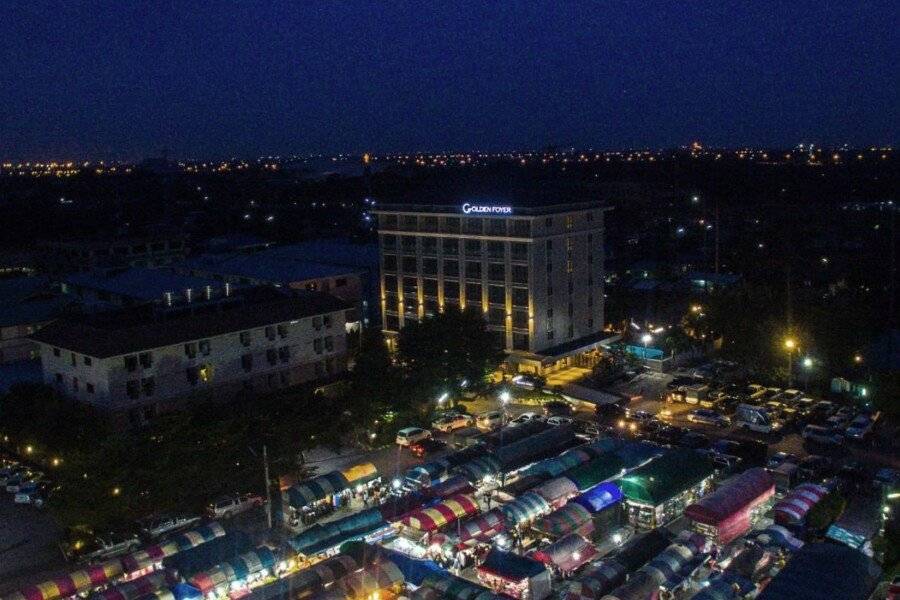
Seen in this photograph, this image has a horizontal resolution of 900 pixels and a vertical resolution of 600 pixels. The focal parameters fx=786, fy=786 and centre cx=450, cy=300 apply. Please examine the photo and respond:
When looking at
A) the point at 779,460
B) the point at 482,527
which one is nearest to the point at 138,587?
the point at 482,527

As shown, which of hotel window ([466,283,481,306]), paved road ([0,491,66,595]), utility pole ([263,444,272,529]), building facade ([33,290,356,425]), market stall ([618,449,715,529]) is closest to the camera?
paved road ([0,491,66,595])

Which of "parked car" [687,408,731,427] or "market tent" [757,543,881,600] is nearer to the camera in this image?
"market tent" [757,543,881,600]

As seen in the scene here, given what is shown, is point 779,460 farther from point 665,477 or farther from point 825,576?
point 825,576

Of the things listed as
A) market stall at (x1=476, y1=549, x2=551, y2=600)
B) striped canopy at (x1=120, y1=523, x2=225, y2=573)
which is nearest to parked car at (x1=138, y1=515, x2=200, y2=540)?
striped canopy at (x1=120, y1=523, x2=225, y2=573)

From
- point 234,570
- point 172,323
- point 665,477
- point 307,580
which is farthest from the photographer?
point 172,323

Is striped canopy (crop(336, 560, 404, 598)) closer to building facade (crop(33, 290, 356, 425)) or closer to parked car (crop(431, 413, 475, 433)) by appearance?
building facade (crop(33, 290, 356, 425))

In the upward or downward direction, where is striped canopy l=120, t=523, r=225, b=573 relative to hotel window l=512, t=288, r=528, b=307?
downward

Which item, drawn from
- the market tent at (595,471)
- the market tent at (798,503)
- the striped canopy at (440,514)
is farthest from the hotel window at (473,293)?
the market tent at (798,503)
